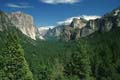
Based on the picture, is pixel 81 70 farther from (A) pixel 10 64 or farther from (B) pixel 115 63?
(B) pixel 115 63

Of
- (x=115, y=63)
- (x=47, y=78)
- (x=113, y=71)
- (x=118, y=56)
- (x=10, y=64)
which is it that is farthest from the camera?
(x=118, y=56)

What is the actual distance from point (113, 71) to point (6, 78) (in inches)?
2503

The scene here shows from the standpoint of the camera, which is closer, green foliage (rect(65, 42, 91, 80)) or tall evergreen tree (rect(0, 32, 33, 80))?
tall evergreen tree (rect(0, 32, 33, 80))

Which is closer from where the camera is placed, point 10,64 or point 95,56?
point 10,64

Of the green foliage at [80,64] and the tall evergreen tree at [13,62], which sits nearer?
the tall evergreen tree at [13,62]

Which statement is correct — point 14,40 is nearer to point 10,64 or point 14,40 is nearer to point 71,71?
point 10,64

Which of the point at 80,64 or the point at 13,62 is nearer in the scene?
the point at 13,62

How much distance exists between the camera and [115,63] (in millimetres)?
105375

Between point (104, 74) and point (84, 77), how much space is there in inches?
1889

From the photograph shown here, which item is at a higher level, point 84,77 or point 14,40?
point 14,40

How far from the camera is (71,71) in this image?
51469 mm

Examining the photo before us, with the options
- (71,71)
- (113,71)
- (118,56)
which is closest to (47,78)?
(71,71)

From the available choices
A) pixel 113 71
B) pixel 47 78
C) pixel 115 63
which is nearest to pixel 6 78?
pixel 47 78

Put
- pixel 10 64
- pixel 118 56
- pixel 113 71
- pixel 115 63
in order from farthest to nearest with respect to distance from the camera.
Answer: pixel 118 56
pixel 115 63
pixel 113 71
pixel 10 64
